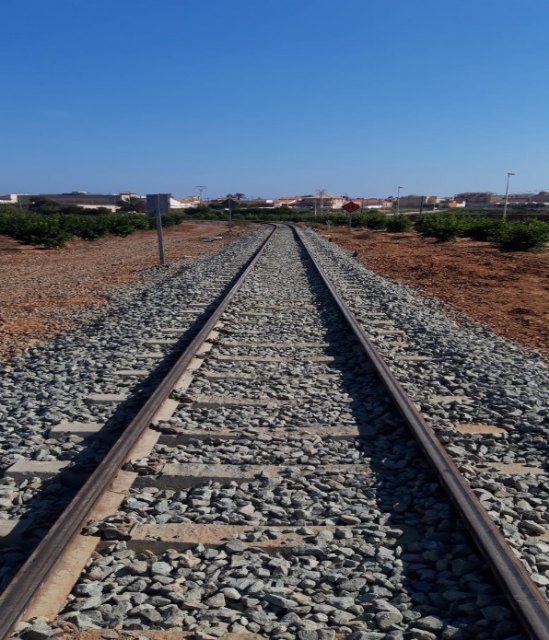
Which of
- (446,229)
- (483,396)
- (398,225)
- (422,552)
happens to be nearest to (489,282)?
(483,396)

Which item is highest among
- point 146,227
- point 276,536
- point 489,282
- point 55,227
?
point 276,536

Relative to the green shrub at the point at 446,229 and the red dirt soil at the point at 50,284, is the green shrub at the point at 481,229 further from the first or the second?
the red dirt soil at the point at 50,284

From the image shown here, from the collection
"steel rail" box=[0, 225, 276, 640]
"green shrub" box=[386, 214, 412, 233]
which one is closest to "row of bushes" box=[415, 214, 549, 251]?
"green shrub" box=[386, 214, 412, 233]

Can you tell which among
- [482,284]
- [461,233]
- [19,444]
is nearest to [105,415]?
[19,444]

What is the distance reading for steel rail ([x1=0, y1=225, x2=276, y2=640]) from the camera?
8.54 feet

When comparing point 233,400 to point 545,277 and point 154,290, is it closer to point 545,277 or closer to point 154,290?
point 154,290

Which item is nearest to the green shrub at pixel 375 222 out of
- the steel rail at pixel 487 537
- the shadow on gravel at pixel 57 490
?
the shadow on gravel at pixel 57 490

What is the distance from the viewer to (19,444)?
4.67 metres

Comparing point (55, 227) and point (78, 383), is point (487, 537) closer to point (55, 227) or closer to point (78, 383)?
point (78, 383)

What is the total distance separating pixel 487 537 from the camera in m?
3.10

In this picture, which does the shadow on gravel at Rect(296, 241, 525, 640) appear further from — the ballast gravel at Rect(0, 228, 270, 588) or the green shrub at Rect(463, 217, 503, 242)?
the green shrub at Rect(463, 217, 503, 242)

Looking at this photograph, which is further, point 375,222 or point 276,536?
point 375,222

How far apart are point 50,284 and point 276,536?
13.5m

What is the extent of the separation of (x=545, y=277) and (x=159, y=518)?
16.0 metres
